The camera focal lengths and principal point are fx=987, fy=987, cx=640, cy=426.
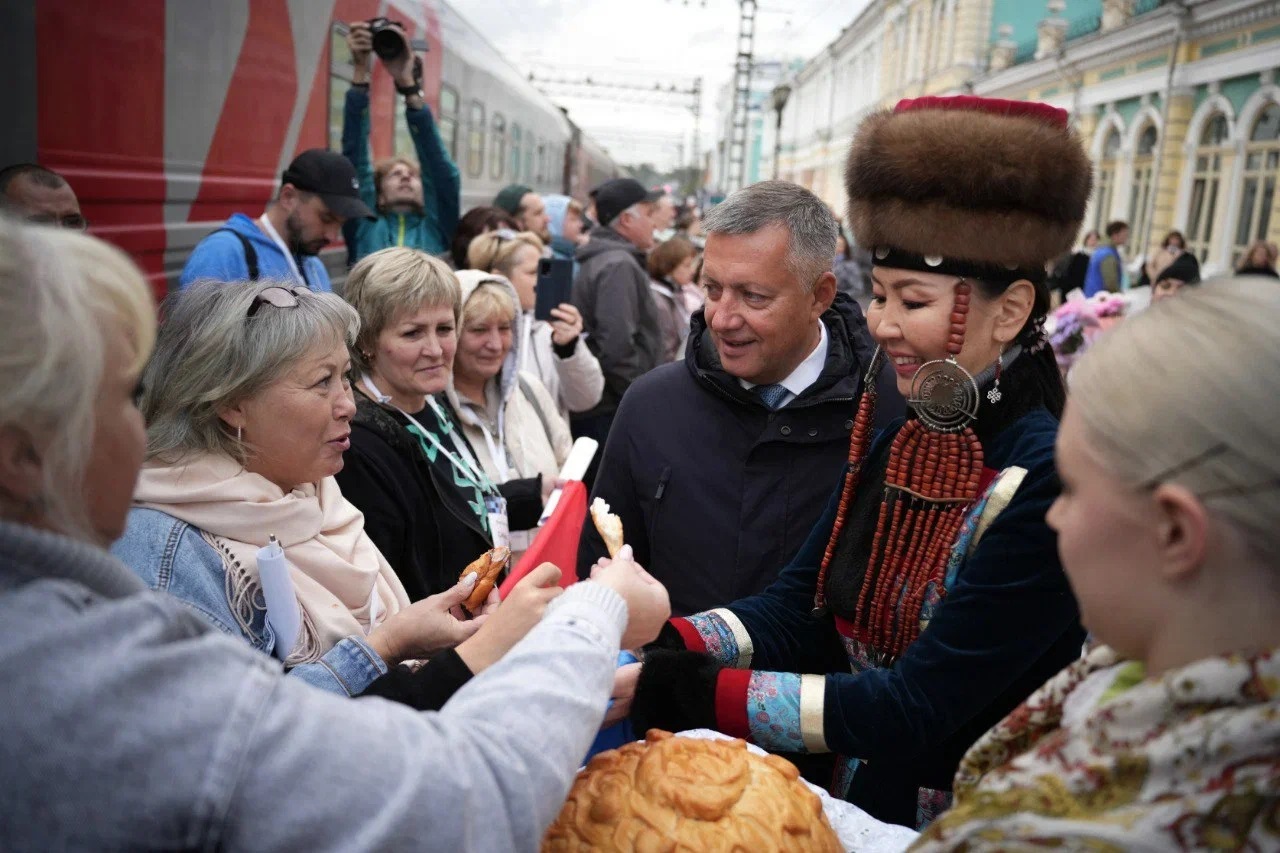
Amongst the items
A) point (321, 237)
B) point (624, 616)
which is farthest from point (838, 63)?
point (624, 616)

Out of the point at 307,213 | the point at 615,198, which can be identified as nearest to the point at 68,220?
the point at 307,213

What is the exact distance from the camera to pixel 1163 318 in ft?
3.64

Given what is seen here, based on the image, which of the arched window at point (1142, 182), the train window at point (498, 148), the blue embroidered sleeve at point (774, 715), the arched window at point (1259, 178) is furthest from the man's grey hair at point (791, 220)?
the arched window at point (1142, 182)

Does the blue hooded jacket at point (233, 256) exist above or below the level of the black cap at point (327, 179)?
below

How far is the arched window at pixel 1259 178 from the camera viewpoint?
15.6 m

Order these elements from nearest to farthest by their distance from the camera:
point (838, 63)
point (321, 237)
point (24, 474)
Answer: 1. point (24, 474)
2. point (321, 237)
3. point (838, 63)

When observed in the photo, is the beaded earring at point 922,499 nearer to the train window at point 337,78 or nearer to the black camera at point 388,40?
the black camera at point 388,40

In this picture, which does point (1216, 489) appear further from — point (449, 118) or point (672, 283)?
point (449, 118)

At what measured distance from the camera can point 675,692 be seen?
1.91 meters

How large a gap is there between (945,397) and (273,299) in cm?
153

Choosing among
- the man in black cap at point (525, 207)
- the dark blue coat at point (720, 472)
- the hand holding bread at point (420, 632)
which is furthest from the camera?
the man in black cap at point (525, 207)

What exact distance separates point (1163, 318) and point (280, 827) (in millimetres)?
1097

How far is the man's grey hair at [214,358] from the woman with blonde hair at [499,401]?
1485mm

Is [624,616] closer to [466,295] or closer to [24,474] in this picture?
[24,474]
